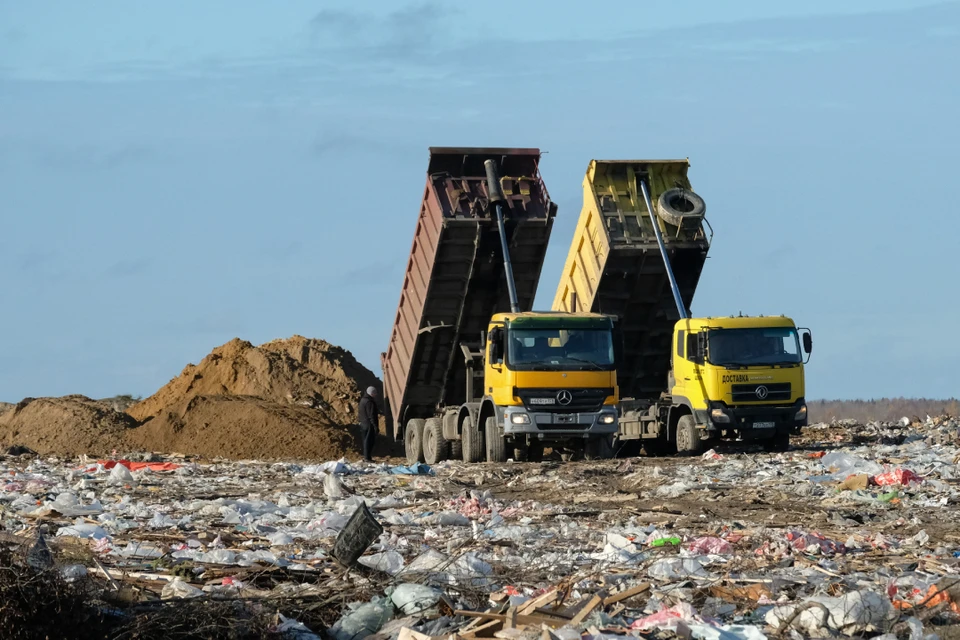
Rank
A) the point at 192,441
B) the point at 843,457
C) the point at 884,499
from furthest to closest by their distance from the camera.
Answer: the point at 192,441
the point at 843,457
the point at 884,499

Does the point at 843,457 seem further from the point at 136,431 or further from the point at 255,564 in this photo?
the point at 136,431

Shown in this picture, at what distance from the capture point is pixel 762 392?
63.6 ft

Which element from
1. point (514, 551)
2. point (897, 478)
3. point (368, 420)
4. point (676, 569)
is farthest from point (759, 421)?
point (676, 569)

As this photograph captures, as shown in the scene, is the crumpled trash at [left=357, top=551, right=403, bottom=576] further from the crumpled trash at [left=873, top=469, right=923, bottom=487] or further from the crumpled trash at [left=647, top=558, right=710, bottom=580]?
the crumpled trash at [left=873, top=469, right=923, bottom=487]

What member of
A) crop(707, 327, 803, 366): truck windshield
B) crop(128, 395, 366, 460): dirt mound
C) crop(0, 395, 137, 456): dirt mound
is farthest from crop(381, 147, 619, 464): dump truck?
crop(0, 395, 137, 456): dirt mound

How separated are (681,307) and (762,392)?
173cm

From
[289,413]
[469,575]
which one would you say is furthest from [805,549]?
[289,413]

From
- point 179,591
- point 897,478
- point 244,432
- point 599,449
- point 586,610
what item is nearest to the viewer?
point 586,610

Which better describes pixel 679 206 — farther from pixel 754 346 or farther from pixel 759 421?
pixel 759 421

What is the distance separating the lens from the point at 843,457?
1583 cm

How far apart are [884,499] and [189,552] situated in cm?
697

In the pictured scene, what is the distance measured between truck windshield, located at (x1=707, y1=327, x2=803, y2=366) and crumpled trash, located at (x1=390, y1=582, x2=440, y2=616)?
13.0m

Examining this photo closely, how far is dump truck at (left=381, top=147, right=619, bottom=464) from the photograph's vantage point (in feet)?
59.7

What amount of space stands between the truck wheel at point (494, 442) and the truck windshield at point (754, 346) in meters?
3.27
